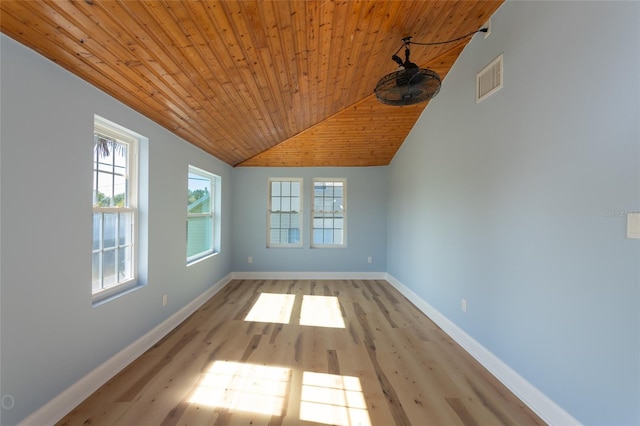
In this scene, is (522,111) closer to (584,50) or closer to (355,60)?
(584,50)

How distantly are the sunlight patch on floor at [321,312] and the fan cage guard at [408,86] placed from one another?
2.51 meters

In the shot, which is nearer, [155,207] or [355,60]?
[355,60]

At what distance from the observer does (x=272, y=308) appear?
3.56m

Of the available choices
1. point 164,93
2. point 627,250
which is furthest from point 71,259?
point 627,250

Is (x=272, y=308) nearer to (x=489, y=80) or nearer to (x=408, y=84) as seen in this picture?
(x=408, y=84)

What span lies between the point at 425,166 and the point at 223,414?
3384 mm

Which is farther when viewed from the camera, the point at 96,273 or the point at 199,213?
the point at 199,213

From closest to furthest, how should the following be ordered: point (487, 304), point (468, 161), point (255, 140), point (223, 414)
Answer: point (223, 414) → point (487, 304) → point (468, 161) → point (255, 140)

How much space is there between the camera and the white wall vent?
214 centimetres

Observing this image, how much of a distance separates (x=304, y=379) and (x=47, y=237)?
6.47 feet

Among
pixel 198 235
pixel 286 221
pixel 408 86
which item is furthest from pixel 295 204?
pixel 408 86

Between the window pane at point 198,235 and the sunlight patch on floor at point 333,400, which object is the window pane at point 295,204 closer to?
the window pane at point 198,235

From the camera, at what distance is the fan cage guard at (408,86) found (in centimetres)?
210

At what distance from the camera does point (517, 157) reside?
Result: 6.40 feet
